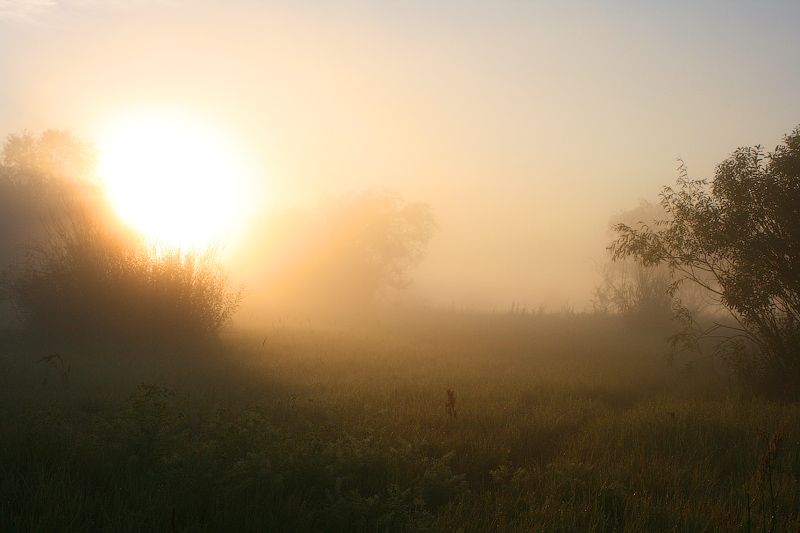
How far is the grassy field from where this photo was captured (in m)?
3.39

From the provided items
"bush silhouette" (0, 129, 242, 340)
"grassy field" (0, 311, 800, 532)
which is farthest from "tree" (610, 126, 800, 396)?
"bush silhouette" (0, 129, 242, 340)

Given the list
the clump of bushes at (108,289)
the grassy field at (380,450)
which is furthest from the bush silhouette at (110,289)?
the grassy field at (380,450)

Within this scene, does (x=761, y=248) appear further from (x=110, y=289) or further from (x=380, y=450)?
(x=110, y=289)

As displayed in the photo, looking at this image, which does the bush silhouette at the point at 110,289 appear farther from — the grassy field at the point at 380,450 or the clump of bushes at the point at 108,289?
the grassy field at the point at 380,450

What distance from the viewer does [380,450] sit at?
184 inches

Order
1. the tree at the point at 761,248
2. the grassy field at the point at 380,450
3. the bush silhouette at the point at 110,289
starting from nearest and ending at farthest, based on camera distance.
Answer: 1. the grassy field at the point at 380,450
2. the tree at the point at 761,248
3. the bush silhouette at the point at 110,289

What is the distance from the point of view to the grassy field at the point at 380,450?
3.39 meters

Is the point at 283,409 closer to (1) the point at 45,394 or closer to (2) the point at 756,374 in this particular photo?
(1) the point at 45,394

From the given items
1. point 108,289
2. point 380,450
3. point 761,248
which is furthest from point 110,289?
point 761,248

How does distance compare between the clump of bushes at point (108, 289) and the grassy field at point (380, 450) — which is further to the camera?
the clump of bushes at point (108, 289)

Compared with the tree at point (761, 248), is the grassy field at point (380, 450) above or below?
below

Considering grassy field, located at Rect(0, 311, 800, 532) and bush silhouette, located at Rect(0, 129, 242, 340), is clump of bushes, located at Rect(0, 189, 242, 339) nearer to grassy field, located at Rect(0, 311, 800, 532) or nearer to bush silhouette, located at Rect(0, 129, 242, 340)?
bush silhouette, located at Rect(0, 129, 242, 340)

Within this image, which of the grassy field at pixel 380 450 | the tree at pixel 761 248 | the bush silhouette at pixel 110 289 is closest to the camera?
the grassy field at pixel 380 450

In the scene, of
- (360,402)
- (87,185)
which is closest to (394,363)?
(360,402)
